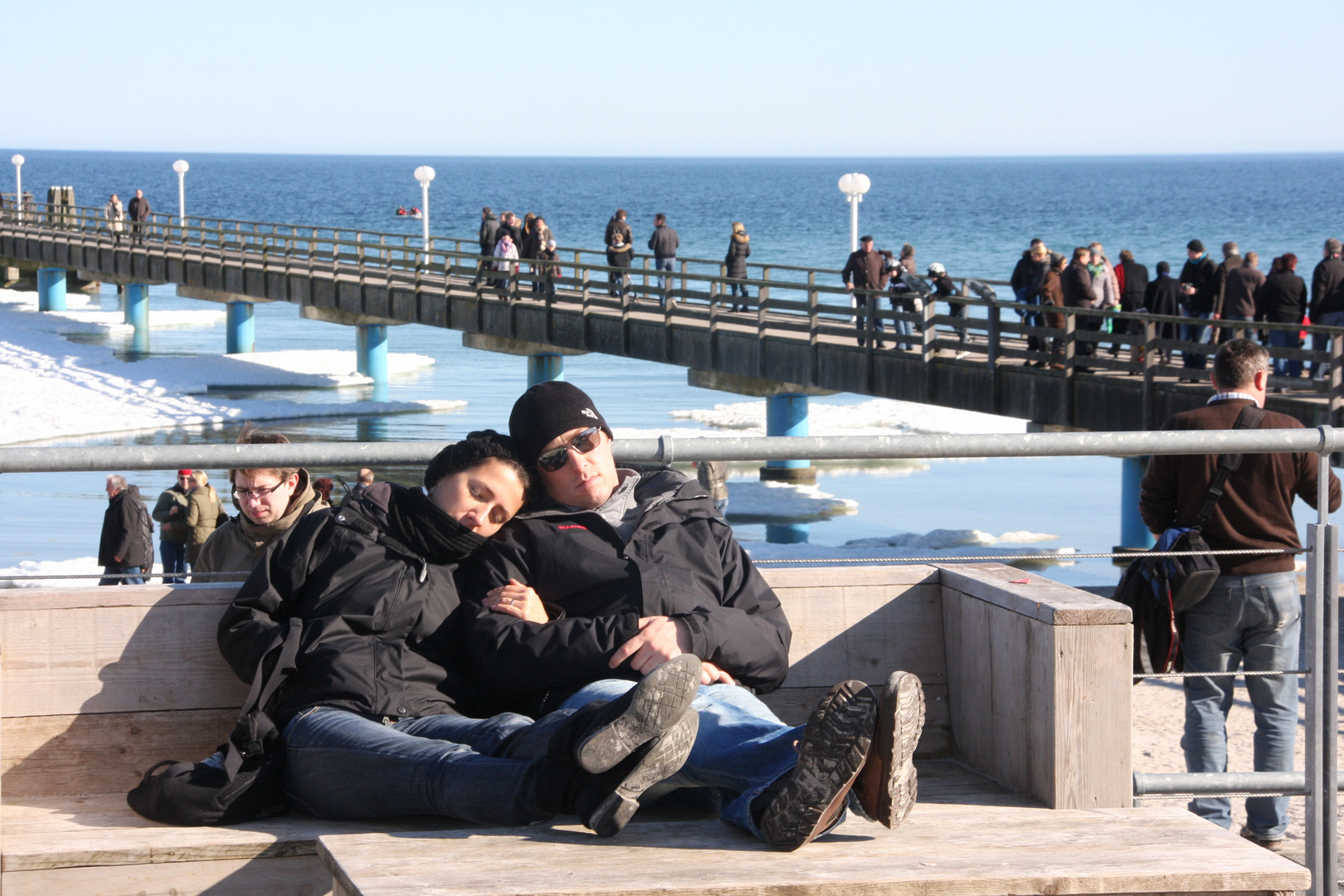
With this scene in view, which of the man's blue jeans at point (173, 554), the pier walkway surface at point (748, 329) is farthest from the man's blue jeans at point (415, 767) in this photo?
the pier walkway surface at point (748, 329)

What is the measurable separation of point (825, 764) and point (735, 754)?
0.30m

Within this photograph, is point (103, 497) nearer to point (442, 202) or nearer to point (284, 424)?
point (284, 424)

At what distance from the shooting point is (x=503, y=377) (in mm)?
37812

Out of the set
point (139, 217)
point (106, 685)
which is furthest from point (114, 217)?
point (106, 685)

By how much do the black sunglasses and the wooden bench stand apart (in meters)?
0.58

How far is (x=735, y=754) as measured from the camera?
294 cm

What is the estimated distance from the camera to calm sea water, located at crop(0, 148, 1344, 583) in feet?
64.4

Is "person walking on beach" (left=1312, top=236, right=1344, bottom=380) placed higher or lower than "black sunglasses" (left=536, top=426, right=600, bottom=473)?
higher

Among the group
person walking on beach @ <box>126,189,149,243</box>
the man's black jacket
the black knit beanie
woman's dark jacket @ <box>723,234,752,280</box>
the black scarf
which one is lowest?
the man's black jacket

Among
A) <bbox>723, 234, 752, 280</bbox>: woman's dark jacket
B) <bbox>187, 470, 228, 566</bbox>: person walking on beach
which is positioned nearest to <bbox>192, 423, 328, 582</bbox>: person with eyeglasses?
<bbox>187, 470, 228, 566</bbox>: person walking on beach

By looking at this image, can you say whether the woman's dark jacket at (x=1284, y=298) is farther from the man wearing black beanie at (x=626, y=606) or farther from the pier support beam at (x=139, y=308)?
the pier support beam at (x=139, y=308)

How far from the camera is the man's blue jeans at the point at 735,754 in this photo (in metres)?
2.88

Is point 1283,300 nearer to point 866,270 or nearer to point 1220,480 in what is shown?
point 866,270

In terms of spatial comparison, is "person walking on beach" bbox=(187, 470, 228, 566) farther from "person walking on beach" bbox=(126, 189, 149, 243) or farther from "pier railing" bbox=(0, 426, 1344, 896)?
"person walking on beach" bbox=(126, 189, 149, 243)
